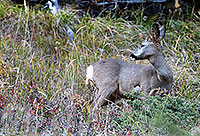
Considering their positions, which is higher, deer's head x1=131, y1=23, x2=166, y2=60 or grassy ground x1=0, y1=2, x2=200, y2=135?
deer's head x1=131, y1=23, x2=166, y2=60

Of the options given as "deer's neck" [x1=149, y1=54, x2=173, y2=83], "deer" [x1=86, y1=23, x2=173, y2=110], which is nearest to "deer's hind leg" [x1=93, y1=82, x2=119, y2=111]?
"deer" [x1=86, y1=23, x2=173, y2=110]

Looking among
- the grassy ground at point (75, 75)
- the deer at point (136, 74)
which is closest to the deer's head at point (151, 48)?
the deer at point (136, 74)

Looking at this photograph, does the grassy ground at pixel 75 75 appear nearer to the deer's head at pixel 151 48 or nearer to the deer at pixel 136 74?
the deer at pixel 136 74

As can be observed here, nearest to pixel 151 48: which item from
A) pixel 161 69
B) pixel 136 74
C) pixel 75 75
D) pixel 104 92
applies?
pixel 161 69

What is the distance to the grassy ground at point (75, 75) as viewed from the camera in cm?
426

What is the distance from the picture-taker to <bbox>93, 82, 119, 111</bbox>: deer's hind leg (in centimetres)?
477

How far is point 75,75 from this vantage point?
570 cm

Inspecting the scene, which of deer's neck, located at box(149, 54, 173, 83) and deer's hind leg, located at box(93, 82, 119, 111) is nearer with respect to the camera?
deer's neck, located at box(149, 54, 173, 83)

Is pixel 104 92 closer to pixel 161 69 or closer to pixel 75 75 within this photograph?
pixel 161 69

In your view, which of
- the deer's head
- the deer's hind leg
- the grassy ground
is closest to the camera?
the grassy ground

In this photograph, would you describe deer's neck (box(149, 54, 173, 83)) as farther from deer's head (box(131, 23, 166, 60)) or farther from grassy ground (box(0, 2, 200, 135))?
grassy ground (box(0, 2, 200, 135))

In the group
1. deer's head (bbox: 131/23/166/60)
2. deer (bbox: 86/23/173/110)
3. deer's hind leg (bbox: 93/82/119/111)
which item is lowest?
deer's hind leg (bbox: 93/82/119/111)

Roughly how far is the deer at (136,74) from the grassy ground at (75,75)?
0.65 feet

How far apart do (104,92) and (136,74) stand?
56cm
